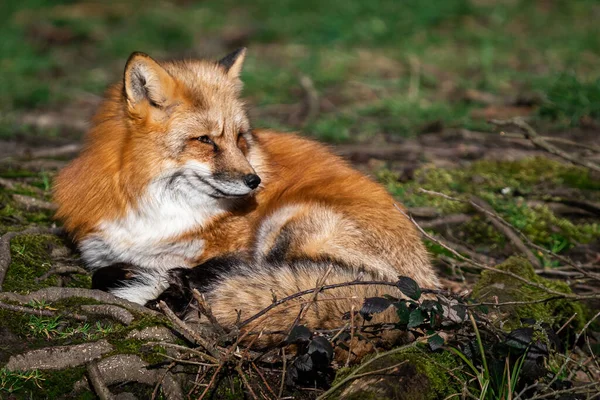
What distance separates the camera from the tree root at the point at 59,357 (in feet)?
11.3

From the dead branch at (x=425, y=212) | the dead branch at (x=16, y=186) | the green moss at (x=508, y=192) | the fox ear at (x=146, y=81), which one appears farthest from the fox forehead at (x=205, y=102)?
the green moss at (x=508, y=192)

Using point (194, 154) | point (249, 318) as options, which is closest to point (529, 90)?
point (194, 154)

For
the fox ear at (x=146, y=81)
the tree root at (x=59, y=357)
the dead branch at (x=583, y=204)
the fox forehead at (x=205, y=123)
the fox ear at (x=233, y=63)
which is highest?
the fox ear at (x=146, y=81)

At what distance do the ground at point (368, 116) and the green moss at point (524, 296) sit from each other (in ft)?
0.11

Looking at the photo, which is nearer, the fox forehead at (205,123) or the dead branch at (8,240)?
the dead branch at (8,240)

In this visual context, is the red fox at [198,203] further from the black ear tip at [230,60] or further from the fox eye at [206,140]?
the black ear tip at [230,60]

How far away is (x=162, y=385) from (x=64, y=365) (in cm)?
52

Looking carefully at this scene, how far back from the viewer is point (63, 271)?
450 centimetres

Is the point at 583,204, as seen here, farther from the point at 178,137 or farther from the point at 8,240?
the point at 8,240

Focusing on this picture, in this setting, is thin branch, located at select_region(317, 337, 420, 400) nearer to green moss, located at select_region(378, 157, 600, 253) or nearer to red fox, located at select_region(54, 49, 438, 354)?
red fox, located at select_region(54, 49, 438, 354)

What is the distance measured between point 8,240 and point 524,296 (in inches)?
138

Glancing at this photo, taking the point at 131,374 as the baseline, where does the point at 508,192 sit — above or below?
below

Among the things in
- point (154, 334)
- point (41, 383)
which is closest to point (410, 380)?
point (154, 334)

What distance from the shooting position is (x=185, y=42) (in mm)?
13617
